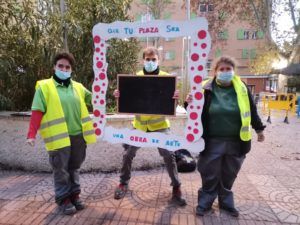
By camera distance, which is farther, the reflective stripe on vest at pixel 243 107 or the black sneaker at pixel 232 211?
the black sneaker at pixel 232 211

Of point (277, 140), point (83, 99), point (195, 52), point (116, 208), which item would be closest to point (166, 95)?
point (195, 52)

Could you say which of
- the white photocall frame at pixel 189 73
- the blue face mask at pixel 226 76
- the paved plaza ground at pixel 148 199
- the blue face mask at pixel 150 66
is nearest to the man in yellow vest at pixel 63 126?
the white photocall frame at pixel 189 73

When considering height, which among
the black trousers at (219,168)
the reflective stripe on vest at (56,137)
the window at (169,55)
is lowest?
the black trousers at (219,168)

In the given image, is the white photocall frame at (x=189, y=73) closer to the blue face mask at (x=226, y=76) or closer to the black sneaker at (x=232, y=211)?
the blue face mask at (x=226, y=76)

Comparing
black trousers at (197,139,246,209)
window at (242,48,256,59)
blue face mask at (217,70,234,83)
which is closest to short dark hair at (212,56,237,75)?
blue face mask at (217,70,234,83)

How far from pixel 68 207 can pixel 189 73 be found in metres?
2.17

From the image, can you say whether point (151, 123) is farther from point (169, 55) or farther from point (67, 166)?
point (169, 55)

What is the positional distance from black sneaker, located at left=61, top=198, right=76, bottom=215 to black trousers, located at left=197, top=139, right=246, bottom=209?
1.56 m

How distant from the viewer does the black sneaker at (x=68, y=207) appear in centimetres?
374

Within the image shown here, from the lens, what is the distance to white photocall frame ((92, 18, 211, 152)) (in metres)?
3.18

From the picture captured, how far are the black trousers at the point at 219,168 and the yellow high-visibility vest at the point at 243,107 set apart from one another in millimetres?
178

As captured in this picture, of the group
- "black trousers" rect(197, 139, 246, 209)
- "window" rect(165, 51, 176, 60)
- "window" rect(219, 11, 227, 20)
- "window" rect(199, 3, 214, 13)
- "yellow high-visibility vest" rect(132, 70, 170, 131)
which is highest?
"window" rect(199, 3, 214, 13)

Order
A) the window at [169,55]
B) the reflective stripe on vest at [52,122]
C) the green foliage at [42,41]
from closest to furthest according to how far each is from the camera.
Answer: the reflective stripe on vest at [52,122] → the green foliage at [42,41] → the window at [169,55]

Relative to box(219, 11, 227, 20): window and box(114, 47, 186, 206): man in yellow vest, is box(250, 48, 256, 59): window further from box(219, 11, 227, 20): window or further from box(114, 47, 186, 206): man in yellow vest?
box(114, 47, 186, 206): man in yellow vest
